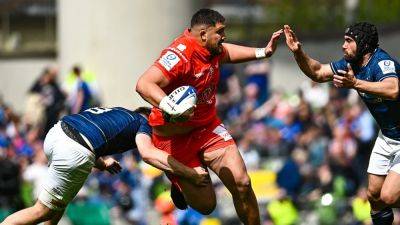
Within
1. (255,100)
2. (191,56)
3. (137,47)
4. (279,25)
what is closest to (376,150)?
(191,56)

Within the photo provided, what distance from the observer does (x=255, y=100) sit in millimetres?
22719

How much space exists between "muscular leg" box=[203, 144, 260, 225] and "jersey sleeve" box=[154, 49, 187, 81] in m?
0.92

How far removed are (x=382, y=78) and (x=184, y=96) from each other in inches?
74.4

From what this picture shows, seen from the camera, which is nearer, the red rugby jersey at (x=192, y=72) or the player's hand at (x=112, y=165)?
the red rugby jersey at (x=192, y=72)

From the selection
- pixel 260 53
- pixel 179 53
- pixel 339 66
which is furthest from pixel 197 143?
pixel 339 66

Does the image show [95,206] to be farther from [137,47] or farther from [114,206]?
[137,47]

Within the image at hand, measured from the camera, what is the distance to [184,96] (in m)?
11.0

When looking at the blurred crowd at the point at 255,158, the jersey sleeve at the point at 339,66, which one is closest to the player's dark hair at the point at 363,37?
the jersey sleeve at the point at 339,66

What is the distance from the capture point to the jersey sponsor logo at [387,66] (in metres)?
11.6

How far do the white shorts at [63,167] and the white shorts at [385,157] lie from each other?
269 centimetres

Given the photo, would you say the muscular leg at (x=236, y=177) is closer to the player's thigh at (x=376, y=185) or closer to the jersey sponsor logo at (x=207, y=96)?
the jersey sponsor logo at (x=207, y=96)

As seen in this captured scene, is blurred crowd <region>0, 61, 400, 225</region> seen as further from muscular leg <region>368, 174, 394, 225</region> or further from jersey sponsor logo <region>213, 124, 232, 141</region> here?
jersey sponsor logo <region>213, 124, 232, 141</region>

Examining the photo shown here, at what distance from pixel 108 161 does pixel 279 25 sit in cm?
1450

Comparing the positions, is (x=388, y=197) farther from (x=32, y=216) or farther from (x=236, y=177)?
(x=32, y=216)
